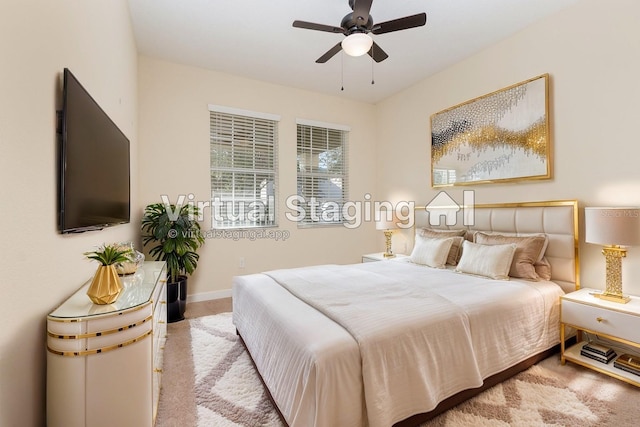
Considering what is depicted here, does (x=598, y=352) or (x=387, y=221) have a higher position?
(x=387, y=221)

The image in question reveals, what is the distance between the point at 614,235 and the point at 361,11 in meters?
2.50

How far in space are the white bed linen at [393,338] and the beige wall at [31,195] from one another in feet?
3.36

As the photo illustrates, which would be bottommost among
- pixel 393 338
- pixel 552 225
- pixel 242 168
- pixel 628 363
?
pixel 628 363

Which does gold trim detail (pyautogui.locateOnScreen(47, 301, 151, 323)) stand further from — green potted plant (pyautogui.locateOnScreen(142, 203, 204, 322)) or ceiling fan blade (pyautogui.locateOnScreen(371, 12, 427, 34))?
ceiling fan blade (pyautogui.locateOnScreen(371, 12, 427, 34))

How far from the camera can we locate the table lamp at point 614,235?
6.57 ft

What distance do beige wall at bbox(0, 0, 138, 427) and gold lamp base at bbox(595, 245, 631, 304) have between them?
3.38 metres

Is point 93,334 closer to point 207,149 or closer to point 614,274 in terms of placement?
point 207,149

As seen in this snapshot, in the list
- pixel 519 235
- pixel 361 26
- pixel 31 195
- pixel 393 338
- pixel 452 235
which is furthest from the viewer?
pixel 452 235

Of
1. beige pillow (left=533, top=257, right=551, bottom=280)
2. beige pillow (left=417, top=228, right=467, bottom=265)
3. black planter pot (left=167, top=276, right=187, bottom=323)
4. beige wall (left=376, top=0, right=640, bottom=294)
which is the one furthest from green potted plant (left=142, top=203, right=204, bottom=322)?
beige pillow (left=533, top=257, right=551, bottom=280)

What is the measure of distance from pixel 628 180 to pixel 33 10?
3.76 metres

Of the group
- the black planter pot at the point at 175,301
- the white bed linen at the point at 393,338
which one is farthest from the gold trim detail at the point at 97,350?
the black planter pot at the point at 175,301

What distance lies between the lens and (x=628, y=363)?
80.0 inches

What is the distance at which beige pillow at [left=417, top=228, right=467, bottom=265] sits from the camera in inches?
126

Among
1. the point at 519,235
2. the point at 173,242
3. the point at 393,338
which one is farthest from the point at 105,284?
the point at 519,235
